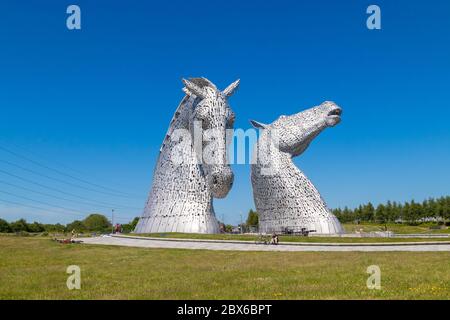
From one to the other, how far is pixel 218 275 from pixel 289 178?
2483 centimetres

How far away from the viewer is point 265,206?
38.6 meters

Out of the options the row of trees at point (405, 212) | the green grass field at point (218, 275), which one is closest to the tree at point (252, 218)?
the row of trees at point (405, 212)

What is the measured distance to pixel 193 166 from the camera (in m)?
33.1

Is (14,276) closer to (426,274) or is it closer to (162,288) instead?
(162,288)

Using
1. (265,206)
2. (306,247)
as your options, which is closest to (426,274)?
(306,247)

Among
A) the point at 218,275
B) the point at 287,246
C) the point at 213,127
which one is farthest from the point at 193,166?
the point at 218,275

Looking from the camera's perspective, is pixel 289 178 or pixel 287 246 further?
pixel 289 178

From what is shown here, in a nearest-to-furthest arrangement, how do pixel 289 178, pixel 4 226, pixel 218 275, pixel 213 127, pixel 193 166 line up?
pixel 218 275 → pixel 213 127 → pixel 193 166 → pixel 289 178 → pixel 4 226

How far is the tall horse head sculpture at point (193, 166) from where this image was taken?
1217 inches

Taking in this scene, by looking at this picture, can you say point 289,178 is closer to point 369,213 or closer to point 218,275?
point 218,275

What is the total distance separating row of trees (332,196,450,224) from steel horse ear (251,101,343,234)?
53.7m

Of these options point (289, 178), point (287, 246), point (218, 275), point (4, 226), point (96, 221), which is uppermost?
point (289, 178)
